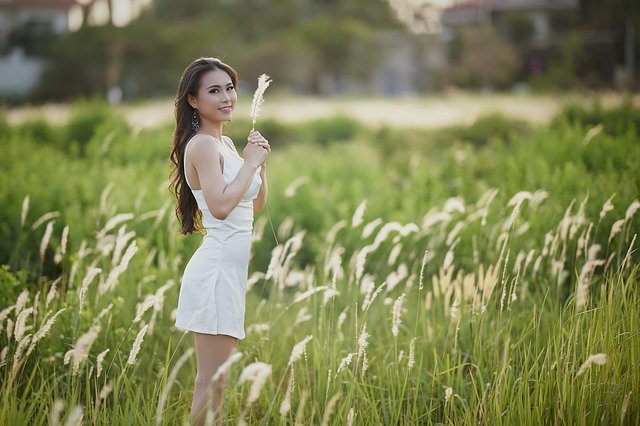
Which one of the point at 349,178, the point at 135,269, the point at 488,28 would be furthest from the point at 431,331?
the point at 488,28

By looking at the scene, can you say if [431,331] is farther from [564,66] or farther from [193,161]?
[564,66]

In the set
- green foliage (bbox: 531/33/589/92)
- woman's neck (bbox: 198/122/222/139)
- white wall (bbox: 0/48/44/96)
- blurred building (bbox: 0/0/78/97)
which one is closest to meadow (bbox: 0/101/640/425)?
woman's neck (bbox: 198/122/222/139)

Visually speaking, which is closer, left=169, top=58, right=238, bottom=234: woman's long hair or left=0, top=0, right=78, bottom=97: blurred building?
left=169, top=58, right=238, bottom=234: woman's long hair

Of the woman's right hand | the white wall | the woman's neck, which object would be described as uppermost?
the white wall

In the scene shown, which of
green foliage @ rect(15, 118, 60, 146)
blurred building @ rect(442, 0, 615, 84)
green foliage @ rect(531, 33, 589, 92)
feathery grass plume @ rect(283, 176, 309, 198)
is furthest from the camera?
blurred building @ rect(442, 0, 615, 84)

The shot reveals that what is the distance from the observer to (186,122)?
11.5ft

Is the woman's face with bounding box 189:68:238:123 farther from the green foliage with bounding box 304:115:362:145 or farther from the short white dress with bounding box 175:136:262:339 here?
the green foliage with bounding box 304:115:362:145

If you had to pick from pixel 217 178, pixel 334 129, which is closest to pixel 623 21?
pixel 334 129

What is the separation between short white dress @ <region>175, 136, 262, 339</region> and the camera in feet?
10.5

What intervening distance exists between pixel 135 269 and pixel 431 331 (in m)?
2.09

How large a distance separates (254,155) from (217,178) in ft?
0.57

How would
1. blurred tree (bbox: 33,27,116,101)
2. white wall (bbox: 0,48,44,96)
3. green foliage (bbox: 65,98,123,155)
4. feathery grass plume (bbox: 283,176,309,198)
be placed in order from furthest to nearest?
white wall (bbox: 0,48,44,96), blurred tree (bbox: 33,27,116,101), green foliage (bbox: 65,98,123,155), feathery grass plume (bbox: 283,176,309,198)

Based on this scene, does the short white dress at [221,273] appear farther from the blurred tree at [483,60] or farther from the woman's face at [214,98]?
the blurred tree at [483,60]

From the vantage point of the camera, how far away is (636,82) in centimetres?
3081
